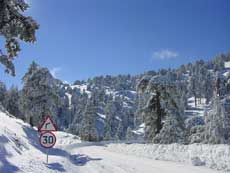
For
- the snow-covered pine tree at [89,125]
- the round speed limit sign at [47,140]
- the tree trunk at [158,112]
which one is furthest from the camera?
the snow-covered pine tree at [89,125]

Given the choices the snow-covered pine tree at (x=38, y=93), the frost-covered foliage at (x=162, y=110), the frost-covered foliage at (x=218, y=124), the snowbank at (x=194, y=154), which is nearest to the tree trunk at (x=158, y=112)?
the frost-covered foliage at (x=162, y=110)

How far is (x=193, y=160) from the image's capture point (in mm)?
19531

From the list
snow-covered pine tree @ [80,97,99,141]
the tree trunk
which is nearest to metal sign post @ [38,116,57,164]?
the tree trunk

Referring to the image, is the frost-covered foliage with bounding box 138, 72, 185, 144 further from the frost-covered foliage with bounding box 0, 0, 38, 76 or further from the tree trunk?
the frost-covered foliage with bounding box 0, 0, 38, 76

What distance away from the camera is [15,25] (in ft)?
59.1

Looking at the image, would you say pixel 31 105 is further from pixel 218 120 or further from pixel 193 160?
pixel 193 160

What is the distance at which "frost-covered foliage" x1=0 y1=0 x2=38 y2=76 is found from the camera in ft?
57.6

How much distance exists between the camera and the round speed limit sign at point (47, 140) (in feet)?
49.4

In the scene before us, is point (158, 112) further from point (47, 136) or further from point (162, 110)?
point (47, 136)

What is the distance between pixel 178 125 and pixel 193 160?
71.8 feet

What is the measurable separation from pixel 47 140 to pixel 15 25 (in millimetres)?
6804

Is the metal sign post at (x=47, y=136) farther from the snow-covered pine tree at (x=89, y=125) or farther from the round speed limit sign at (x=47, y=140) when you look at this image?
the snow-covered pine tree at (x=89, y=125)

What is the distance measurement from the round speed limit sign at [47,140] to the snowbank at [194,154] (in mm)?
8720

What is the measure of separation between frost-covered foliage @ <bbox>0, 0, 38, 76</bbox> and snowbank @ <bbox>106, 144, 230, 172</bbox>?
11209 millimetres
